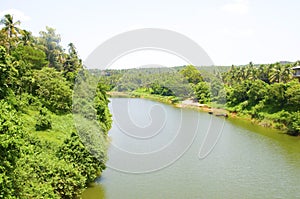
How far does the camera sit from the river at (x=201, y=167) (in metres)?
12.9

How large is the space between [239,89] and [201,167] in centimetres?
2162

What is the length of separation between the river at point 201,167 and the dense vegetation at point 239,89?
3325 mm

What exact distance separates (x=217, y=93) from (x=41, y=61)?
22.0 m

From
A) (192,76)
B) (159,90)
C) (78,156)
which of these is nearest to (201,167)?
(78,156)

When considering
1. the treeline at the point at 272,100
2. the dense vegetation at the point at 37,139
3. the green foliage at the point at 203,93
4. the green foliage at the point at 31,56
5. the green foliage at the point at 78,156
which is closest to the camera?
the dense vegetation at the point at 37,139

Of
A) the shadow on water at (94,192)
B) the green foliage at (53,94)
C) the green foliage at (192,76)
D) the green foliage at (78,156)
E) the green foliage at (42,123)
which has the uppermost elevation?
the green foliage at (192,76)

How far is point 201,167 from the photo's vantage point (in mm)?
16109

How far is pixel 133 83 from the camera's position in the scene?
51969 mm

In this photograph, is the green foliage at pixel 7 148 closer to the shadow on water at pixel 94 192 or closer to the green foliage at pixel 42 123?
the shadow on water at pixel 94 192

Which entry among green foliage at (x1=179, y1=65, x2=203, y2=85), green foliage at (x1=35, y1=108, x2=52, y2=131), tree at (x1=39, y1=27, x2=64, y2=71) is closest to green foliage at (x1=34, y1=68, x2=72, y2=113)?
green foliage at (x1=35, y1=108, x2=52, y2=131)

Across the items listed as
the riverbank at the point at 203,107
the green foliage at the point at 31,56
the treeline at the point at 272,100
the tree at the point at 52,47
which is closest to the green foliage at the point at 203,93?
the riverbank at the point at 203,107

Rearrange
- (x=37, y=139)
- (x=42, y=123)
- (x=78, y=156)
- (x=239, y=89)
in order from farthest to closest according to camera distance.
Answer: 1. (x=239, y=89)
2. (x=42, y=123)
3. (x=37, y=139)
4. (x=78, y=156)

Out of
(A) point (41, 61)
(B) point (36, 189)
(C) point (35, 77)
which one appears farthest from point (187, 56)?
(A) point (41, 61)

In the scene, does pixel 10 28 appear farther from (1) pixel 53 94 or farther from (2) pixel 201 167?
(2) pixel 201 167
